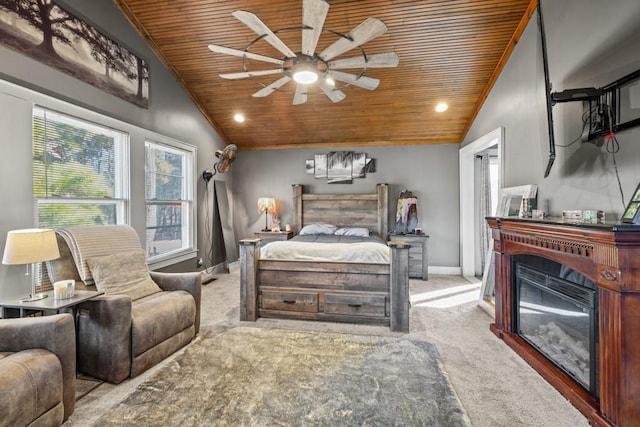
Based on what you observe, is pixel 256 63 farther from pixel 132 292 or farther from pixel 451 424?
pixel 451 424

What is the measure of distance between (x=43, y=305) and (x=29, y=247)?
1.33 ft

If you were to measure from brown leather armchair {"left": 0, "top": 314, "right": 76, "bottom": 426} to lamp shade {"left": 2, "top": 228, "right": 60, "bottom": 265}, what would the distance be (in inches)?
16.2

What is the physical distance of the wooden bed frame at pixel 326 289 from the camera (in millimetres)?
2959

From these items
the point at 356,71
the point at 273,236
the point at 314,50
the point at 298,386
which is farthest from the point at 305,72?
the point at 273,236

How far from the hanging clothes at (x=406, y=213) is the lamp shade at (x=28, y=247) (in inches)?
188

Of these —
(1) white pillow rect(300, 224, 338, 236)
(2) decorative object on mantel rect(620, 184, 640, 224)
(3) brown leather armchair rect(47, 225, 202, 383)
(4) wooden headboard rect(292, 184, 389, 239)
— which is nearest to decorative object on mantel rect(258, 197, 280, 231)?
(4) wooden headboard rect(292, 184, 389, 239)

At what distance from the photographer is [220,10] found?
11.2 ft

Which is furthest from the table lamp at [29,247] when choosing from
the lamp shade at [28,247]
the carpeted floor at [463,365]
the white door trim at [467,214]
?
the white door trim at [467,214]

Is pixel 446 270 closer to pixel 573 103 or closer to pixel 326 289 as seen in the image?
pixel 326 289

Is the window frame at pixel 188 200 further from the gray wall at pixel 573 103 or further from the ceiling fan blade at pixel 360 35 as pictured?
the gray wall at pixel 573 103

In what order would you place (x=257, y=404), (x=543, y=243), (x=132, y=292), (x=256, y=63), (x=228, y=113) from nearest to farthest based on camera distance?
(x=257, y=404) → (x=543, y=243) → (x=132, y=292) → (x=256, y=63) → (x=228, y=113)

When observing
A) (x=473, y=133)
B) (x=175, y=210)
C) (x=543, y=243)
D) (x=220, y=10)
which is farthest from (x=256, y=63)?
(x=543, y=243)

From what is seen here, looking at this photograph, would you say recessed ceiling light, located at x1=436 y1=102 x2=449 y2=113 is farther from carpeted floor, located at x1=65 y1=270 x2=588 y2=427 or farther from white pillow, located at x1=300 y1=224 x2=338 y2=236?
carpeted floor, located at x1=65 y1=270 x2=588 y2=427

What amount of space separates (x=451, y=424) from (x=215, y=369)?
1722 millimetres
